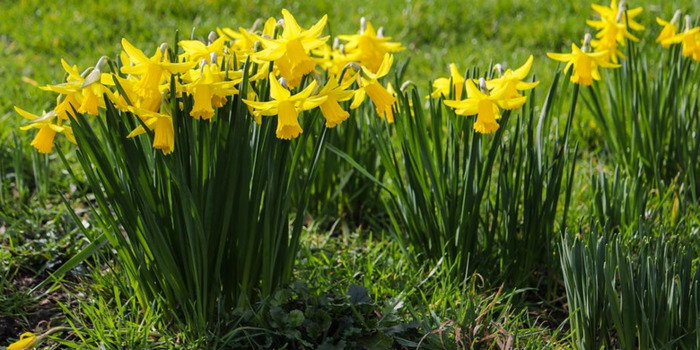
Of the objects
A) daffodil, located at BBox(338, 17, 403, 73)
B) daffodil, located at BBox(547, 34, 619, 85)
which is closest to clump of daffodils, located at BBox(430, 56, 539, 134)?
daffodil, located at BBox(547, 34, 619, 85)

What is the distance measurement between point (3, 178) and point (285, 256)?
4.70 feet

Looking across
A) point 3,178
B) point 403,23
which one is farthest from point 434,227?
point 403,23

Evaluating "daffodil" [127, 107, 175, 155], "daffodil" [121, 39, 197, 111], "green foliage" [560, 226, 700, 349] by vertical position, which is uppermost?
"daffodil" [121, 39, 197, 111]

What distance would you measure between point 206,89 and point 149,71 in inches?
5.6

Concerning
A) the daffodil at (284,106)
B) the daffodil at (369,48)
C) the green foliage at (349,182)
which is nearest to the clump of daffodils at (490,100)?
the daffodil at (284,106)

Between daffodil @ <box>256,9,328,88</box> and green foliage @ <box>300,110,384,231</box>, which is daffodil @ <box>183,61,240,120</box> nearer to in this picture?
daffodil @ <box>256,9,328,88</box>

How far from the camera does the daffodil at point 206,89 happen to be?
6.12 feet

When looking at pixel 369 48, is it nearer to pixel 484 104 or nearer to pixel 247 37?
pixel 247 37

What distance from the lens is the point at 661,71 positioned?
10.1 feet

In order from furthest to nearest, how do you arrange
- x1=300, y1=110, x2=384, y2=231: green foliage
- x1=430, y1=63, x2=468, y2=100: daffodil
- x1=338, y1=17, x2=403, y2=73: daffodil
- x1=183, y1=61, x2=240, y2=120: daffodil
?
x1=300, y1=110, x2=384, y2=231: green foliage, x1=338, y1=17, x2=403, y2=73: daffodil, x1=430, y1=63, x2=468, y2=100: daffodil, x1=183, y1=61, x2=240, y2=120: daffodil

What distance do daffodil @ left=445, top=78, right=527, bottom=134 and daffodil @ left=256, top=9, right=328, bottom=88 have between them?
Answer: 0.41 m

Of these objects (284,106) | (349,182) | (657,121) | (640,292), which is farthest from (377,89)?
(657,121)

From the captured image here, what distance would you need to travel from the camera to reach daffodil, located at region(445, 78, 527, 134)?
6.92 feet

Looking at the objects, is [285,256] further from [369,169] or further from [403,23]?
[403,23]
